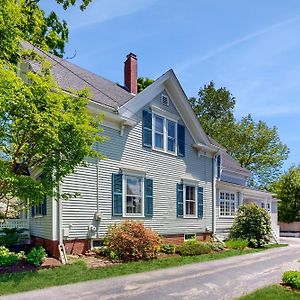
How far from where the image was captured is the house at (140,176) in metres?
14.0

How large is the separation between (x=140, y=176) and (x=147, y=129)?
236cm

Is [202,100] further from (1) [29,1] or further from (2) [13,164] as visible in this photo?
(2) [13,164]

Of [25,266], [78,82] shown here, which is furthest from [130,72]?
[25,266]

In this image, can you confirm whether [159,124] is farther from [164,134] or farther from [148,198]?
[148,198]

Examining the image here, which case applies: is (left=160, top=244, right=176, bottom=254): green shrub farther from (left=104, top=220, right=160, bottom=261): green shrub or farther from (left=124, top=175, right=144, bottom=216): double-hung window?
(left=124, top=175, right=144, bottom=216): double-hung window

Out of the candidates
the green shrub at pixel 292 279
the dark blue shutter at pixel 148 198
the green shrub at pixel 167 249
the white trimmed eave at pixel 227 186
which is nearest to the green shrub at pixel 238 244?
the white trimmed eave at pixel 227 186

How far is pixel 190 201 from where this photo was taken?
20266 millimetres

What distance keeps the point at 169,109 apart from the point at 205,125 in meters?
26.1

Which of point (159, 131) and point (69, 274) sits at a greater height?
point (159, 131)

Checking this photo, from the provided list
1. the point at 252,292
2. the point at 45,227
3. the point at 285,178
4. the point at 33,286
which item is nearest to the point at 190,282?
the point at 252,292

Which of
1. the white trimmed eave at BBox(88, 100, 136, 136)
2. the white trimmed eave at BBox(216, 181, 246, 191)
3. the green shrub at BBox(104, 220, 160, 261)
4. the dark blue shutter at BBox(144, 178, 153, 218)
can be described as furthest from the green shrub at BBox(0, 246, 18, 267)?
the white trimmed eave at BBox(216, 181, 246, 191)

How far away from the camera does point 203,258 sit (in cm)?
1505

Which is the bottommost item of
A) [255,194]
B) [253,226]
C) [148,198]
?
[253,226]

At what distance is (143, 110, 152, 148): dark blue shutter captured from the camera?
57.1 ft
